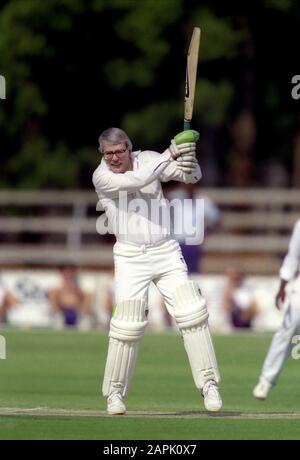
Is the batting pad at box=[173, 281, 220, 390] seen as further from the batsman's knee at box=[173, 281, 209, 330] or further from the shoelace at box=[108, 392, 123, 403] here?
the shoelace at box=[108, 392, 123, 403]

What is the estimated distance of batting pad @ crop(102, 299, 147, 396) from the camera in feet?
31.5

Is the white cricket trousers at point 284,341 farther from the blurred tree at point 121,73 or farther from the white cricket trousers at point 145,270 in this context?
the blurred tree at point 121,73

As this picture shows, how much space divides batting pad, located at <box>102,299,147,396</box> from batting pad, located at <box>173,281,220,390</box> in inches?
10.3

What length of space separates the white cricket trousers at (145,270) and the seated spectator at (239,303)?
11.6m

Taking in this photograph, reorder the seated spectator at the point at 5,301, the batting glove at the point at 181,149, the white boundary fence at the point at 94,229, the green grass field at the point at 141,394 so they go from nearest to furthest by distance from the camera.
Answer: the green grass field at the point at 141,394 → the batting glove at the point at 181,149 → the seated spectator at the point at 5,301 → the white boundary fence at the point at 94,229

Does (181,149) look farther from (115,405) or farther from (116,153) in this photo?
(115,405)

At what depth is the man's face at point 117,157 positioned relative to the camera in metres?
9.57

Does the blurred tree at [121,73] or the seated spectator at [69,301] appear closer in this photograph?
the seated spectator at [69,301]

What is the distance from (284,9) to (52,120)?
210 inches

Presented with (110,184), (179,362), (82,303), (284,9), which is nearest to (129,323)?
(110,184)

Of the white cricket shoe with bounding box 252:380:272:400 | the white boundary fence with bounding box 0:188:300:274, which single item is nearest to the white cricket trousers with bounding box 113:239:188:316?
the white cricket shoe with bounding box 252:380:272:400

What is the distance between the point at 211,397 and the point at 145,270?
38.3 inches

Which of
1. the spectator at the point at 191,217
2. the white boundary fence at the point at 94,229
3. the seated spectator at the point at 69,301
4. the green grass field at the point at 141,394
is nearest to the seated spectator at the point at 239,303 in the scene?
the spectator at the point at 191,217

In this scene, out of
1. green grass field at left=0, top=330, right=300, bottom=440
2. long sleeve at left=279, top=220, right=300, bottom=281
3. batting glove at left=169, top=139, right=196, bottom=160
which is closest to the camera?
green grass field at left=0, top=330, right=300, bottom=440
